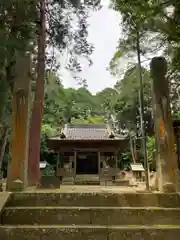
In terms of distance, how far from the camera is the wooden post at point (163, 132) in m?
4.62

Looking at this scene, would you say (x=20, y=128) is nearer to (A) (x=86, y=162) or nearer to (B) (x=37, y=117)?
(B) (x=37, y=117)

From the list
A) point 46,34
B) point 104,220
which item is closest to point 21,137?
point 104,220

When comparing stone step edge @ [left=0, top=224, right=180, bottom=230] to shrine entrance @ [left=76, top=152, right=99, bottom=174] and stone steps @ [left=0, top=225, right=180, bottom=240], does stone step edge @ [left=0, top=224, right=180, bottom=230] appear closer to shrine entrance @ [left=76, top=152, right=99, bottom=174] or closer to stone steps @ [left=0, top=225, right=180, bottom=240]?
stone steps @ [left=0, top=225, right=180, bottom=240]

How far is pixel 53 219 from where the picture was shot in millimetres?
3732

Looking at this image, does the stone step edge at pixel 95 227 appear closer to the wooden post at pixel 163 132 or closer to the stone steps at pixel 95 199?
the stone steps at pixel 95 199

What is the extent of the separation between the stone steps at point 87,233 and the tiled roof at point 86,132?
512 inches

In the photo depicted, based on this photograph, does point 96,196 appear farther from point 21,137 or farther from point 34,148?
point 34,148

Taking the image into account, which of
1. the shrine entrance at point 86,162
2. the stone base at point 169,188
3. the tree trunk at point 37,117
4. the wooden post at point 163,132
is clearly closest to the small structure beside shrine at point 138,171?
the shrine entrance at point 86,162

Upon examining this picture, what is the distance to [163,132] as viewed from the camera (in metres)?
4.95

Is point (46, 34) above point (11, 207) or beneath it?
above

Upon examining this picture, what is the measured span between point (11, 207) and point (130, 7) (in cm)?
507

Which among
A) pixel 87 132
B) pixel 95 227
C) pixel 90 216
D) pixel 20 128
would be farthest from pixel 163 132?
pixel 87 132

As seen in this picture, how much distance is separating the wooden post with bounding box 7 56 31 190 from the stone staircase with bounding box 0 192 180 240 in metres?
0.58

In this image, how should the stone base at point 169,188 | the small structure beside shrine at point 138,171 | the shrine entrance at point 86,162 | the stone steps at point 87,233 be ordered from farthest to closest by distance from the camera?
the shrine entrance at point 86,162 < the small structure beside shrine at point 138,171 < the stone base at point 169,188 < the stone steps at point 87,233
